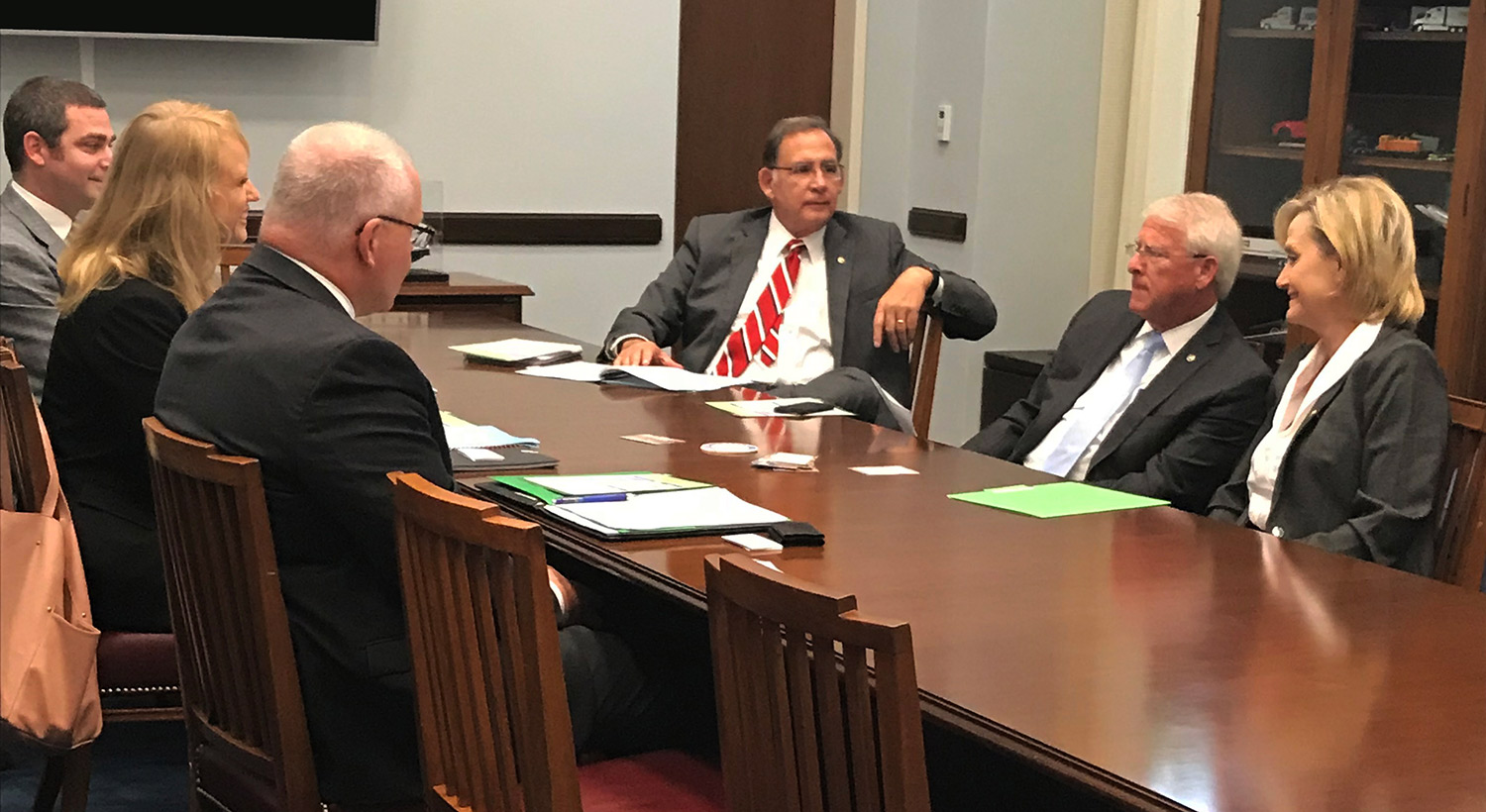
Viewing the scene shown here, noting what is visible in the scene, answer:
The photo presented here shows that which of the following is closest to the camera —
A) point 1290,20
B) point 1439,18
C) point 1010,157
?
point 1439,18

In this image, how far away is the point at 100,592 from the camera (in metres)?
2.63

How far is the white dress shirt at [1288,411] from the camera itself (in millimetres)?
2820

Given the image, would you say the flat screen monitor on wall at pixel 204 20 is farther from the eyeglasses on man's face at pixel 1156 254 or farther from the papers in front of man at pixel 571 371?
the eyeglasses on man's face at pixel 1156 254

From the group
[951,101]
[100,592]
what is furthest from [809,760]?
[951,101]

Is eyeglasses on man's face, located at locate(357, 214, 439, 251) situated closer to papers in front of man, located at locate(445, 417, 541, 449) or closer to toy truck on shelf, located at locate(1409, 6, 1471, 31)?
papers in front of man, located at locate(445, 417, 541, 449)

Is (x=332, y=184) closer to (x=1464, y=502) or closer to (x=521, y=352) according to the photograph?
(x=521, y=352)

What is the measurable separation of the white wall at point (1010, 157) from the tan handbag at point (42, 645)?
3.93 meters

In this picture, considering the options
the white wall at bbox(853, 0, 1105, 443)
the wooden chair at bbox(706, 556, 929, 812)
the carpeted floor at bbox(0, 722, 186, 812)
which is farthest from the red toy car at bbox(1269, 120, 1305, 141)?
the wooden chair at bbox(706, 556, 929, 812)

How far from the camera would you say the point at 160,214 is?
111 inches

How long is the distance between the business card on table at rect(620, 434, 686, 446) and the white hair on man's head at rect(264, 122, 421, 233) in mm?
760

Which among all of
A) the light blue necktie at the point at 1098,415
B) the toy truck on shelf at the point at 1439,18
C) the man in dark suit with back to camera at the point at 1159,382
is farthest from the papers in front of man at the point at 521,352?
the toy truck on shelf at the point at 1439,18

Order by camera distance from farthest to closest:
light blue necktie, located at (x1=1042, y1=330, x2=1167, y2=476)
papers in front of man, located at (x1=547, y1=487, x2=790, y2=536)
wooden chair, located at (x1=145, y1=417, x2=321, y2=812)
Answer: light blue necktie, located at (x1=1042, y1=330, x2=1167, y2=476) → papers in front of man, located at (x1=547, y1=487, x2=790, y2=536) → wooden chair, located at (x1=145, y1=417, x2=321, y2=812)

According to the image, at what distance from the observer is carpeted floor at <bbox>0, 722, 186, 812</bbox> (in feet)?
9.80

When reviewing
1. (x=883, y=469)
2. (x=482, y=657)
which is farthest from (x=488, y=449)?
(x=482, y=657)
